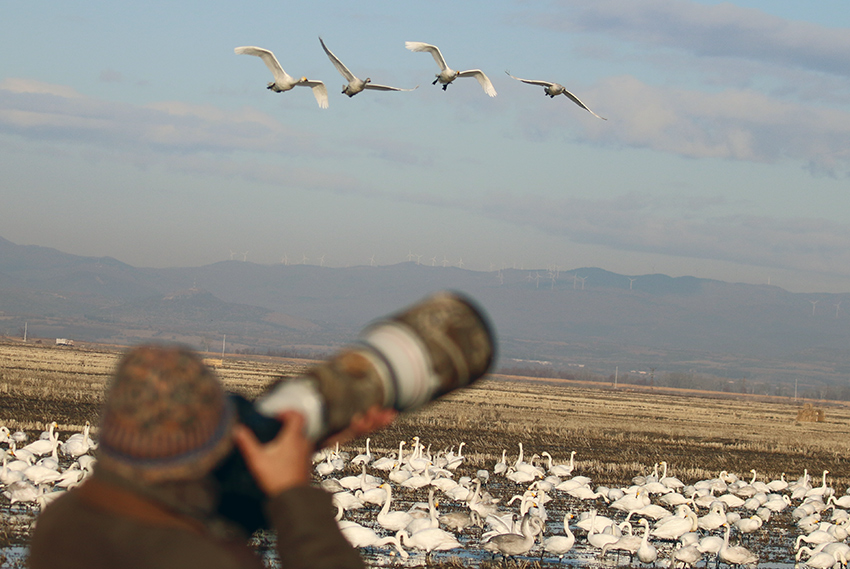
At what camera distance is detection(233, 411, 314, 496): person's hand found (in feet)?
5.02

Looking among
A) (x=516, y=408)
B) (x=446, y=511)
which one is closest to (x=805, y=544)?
(x=446, y=511)

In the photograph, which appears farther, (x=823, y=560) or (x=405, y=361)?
(x=823, y=560)

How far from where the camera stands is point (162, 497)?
1.44 metres

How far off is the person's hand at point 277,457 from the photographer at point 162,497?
0.08 feet

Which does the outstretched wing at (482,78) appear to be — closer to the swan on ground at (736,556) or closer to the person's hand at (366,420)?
the swan on ground at (736,556)

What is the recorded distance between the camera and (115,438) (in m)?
1.43

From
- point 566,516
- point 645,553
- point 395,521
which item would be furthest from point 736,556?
point 395,521

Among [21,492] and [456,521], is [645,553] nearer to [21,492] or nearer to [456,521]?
[456,521]

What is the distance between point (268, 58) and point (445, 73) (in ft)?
12.9

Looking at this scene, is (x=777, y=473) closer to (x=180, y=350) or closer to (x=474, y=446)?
(x=474, y=446)

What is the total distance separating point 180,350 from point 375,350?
0.33 meters

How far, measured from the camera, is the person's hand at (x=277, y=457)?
1529 mm

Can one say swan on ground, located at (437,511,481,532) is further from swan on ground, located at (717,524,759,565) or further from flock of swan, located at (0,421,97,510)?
flock of swan, located at (0,421,97,510)

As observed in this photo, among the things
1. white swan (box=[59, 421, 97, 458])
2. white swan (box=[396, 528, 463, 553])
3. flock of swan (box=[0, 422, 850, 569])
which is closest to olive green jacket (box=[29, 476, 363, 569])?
flock of swan (box=[0, 422, 850, 569])
